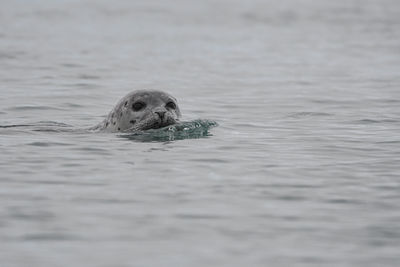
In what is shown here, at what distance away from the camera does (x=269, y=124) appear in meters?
13.8

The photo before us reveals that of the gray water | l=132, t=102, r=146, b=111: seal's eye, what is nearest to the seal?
l=132, t=102, r=146, b=111: seal's eye

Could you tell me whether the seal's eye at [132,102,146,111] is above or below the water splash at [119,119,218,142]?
above

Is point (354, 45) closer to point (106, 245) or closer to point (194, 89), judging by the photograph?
→ point (194, 89)

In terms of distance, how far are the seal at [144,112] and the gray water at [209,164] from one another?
1.48ft

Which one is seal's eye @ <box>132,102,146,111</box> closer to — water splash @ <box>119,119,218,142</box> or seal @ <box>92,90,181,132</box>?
seal @ <box>92,90,181,132</box>

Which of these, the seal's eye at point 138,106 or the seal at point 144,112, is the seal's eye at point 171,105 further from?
Answer: the seal's eye at point 138,106

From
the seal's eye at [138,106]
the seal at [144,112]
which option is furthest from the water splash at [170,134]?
the seal's eye at [138,106]

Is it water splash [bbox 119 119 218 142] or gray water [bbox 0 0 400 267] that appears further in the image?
water splash [bbox 119 119 218 142]

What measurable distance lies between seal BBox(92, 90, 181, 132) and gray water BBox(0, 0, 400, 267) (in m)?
0.45

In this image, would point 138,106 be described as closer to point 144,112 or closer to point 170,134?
point 144,112

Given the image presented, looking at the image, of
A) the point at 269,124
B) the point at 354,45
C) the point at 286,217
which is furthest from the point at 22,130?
the point at 354,45

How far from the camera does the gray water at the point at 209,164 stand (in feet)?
23.3

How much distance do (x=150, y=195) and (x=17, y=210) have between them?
1.31m

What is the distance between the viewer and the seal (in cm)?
1202
